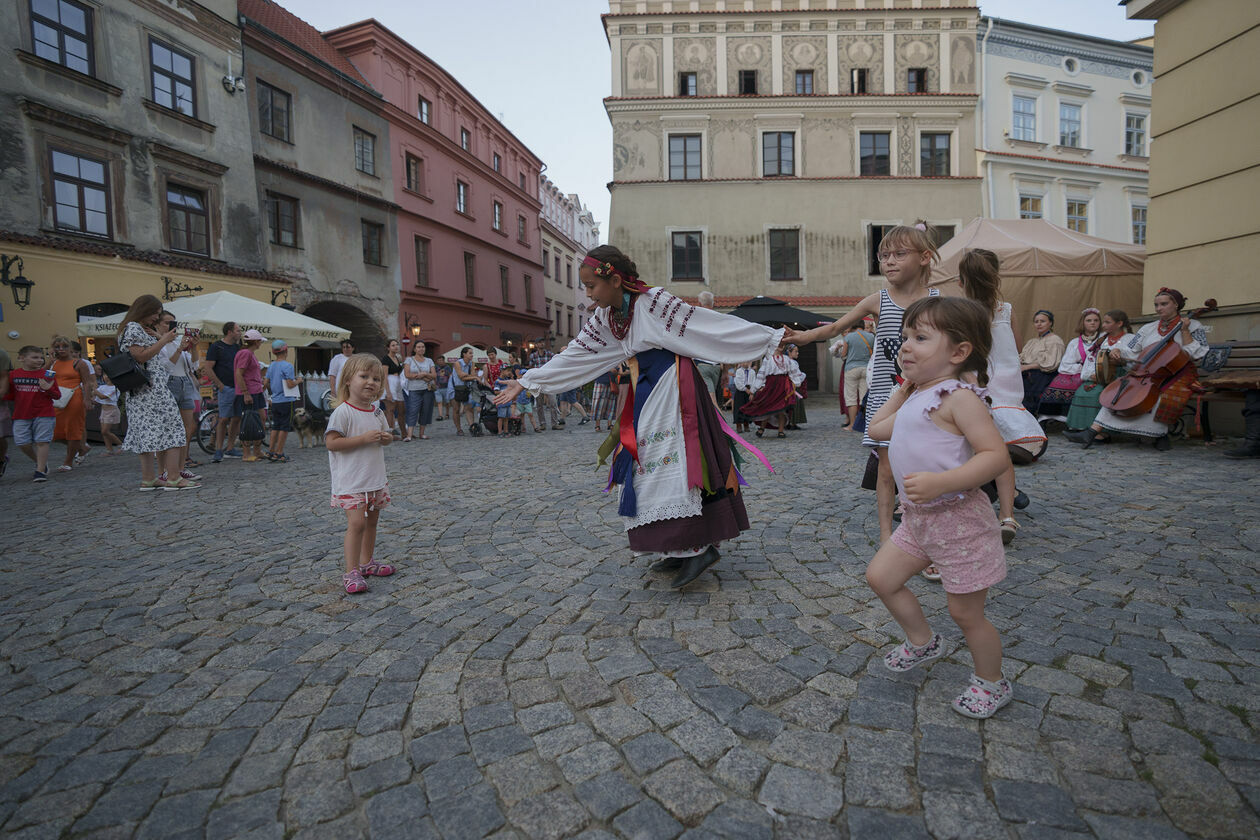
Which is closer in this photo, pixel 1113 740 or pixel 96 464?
pixel 1113 740

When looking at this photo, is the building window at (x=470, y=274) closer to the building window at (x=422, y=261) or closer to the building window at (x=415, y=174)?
the building window at (x=422, y=261)

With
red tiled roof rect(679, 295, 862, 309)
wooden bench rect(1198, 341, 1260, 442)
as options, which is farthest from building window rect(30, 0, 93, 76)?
wooden bench rect(1198, 341, 1260, 442)

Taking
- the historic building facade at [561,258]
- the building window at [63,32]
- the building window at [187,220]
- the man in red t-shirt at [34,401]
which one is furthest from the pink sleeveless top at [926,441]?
the historic building facade at [561,258]

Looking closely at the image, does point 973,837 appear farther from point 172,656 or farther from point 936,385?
point 172,656

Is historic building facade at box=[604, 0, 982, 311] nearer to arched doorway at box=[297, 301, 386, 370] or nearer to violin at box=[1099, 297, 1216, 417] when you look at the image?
arched doorway at box=[297, 301, 386, 370]

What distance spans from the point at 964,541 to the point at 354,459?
3.19 metres

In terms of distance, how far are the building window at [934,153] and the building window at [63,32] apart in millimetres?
25265

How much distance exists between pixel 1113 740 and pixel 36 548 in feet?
21.4

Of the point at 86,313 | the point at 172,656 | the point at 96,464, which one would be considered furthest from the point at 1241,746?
the point at 86,313

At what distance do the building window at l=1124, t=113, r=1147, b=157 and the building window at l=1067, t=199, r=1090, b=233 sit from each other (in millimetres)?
2734

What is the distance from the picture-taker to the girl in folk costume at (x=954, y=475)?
6.81 feet

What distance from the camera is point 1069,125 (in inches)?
950

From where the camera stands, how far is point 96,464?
31.3 feet

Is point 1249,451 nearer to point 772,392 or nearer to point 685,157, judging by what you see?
point 772,392
